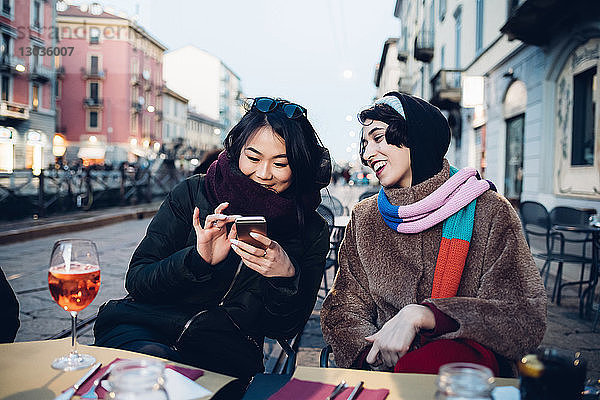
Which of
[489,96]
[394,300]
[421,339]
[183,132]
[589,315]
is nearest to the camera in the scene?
[421,339]

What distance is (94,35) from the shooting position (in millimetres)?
44344

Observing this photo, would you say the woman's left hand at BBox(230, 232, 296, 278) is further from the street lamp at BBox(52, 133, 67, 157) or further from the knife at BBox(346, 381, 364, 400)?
the street lamp at BBox(52, 133, 67, 157)

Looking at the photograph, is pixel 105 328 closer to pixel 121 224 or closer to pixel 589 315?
pixel 589 315

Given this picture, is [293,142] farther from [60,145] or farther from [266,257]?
[60,145]

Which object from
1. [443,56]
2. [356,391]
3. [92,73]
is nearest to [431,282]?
[356,391]

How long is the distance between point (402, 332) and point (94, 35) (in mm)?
49119

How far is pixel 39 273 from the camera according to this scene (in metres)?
6.17

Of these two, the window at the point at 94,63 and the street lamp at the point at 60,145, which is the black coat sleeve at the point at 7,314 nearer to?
the street lamp at the point at 60,145

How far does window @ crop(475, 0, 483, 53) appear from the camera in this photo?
14.0m

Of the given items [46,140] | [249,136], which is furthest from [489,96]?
[46,140]

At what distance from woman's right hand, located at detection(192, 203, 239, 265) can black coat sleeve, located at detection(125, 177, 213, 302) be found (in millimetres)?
35

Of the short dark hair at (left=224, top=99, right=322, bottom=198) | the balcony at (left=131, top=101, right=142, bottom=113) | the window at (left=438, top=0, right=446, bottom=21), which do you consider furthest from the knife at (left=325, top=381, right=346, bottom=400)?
the balcony at (left=131, top=101, right=142, bottom=113)

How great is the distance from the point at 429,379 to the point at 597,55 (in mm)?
7787

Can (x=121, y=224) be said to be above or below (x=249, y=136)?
below
